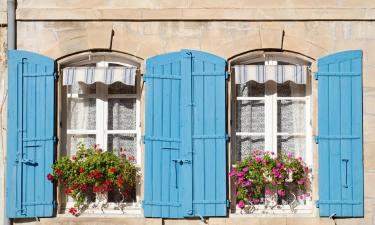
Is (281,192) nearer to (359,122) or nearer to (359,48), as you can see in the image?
(359,122)

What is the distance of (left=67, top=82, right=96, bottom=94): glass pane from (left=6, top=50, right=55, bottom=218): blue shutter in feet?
1.21

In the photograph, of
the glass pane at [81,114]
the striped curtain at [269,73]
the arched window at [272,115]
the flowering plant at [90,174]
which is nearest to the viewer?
the flowering plant at [90,174]

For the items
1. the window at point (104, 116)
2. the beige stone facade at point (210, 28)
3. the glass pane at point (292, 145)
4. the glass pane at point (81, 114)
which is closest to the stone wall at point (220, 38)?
the beige stone facade at point (210, 28)

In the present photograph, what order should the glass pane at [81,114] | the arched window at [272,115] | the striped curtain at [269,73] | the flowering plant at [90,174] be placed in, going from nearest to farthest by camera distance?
the flowering plant at [90,174], the striped curtain at [269,73], the arched window at [272,115], the glass pane at [81,114]

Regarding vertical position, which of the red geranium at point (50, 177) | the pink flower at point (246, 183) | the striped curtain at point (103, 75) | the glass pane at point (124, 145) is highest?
the striped curtain at point (103, 75)

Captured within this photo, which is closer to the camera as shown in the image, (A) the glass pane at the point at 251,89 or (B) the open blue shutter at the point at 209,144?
(B) the open blue shutter at the point at 209,144

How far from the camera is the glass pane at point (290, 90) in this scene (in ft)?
30.4

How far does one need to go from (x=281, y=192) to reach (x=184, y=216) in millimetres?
1069

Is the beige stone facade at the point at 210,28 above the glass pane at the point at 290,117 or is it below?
above

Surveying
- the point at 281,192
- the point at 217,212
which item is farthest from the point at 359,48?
the point at 217,212

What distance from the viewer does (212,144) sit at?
8.88m

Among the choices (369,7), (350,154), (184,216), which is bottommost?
(184,216)

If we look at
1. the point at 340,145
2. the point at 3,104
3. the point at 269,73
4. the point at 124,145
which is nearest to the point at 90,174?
the point at 124,145

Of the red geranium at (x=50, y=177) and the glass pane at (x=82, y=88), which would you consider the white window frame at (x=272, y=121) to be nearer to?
the glass pane at (x=82, y=88)
